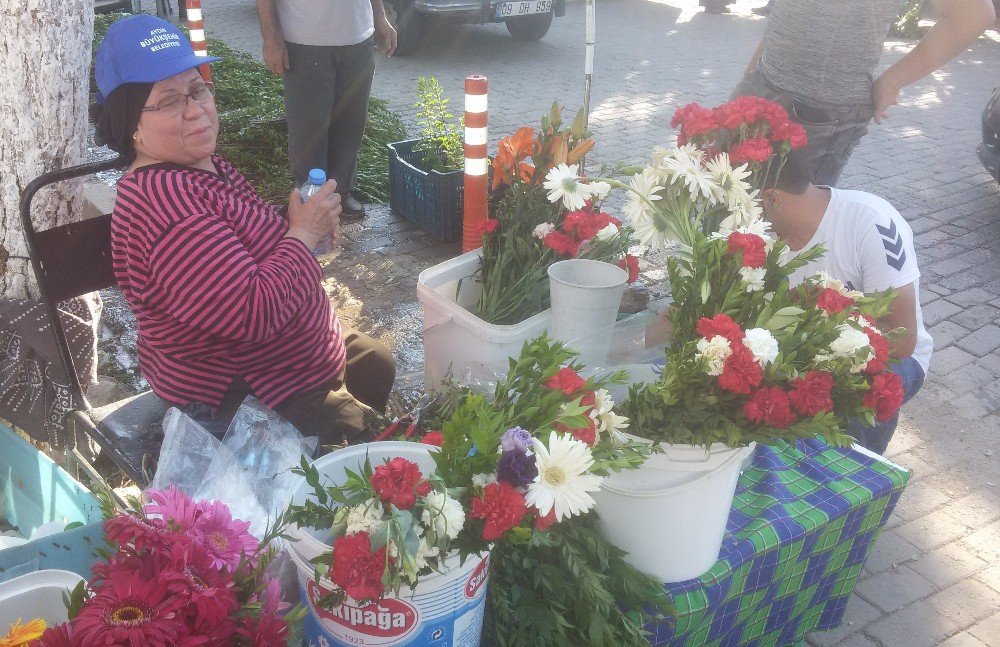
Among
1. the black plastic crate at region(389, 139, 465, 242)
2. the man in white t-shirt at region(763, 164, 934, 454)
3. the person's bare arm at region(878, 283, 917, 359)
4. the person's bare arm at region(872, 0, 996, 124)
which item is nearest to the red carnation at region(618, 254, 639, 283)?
the man in white t-shirt at region(763, 164, 934, 454)

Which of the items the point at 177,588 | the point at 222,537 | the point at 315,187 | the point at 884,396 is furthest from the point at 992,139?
the point at 177,588

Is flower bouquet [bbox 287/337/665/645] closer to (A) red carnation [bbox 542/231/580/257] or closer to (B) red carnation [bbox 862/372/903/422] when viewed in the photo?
A: (B) red carnation [bbox 862/372/903/422]

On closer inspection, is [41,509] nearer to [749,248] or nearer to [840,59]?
[749,248]

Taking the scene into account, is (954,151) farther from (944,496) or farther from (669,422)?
(669,422)

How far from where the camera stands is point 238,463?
2.02m

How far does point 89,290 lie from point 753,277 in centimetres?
180

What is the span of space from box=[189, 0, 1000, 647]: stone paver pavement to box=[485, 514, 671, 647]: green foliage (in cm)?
103

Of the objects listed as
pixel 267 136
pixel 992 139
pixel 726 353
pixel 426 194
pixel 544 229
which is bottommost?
pixel 267 136

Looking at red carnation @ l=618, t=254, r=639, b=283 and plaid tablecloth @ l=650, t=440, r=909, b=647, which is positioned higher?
red carnation @ l=618, t=254, r=639, b=283

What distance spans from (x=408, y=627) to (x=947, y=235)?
5.05 m

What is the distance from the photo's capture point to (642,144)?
271 inches

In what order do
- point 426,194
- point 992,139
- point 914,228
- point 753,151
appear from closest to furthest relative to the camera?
point 753,151 < point 426,194 < point 914,228 < point 992,139

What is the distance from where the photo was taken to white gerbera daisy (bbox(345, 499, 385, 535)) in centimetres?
137

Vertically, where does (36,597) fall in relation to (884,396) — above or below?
below
